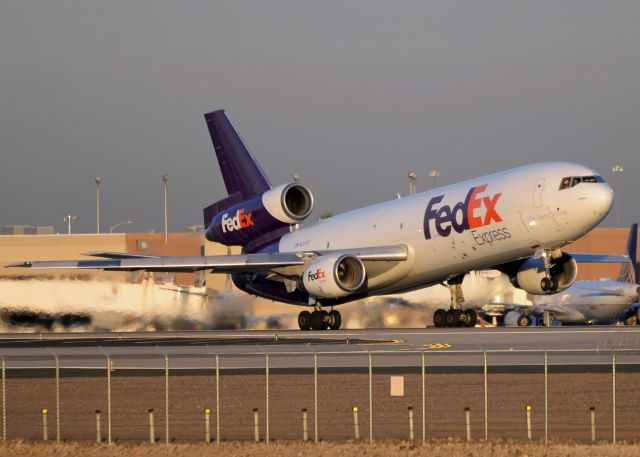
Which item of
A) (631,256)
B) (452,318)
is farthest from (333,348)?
(631,256)

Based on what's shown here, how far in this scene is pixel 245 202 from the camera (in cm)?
5709

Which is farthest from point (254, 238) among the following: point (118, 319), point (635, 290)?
point (635, 290)

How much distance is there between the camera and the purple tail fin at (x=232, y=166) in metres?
57.9

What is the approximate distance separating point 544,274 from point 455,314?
169 inches

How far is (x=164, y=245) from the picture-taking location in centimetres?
8225

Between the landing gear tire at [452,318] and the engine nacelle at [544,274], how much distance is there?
9.94ft

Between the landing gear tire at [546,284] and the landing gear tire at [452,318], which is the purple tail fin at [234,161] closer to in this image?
the landing gear tire at [452,318]

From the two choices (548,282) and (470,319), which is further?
(470,319)

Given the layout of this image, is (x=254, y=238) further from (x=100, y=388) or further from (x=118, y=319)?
(x=100, y=388)

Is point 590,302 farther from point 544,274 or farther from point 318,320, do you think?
point 318,320

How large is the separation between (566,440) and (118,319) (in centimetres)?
3328

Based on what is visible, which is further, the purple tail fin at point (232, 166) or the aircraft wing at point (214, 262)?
the purple tail fin at point (232, 166)

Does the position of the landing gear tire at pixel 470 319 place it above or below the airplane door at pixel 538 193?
below

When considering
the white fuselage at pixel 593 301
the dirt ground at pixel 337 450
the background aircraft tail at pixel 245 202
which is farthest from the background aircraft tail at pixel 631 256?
the dirt ground at pixel 337 450
